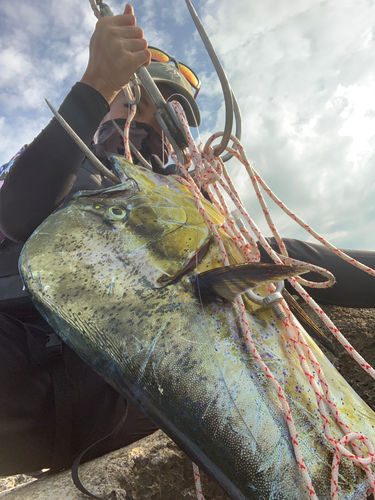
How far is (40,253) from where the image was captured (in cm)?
101

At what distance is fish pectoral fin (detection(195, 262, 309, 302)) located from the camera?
31.4 inches

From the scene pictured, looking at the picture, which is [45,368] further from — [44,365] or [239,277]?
[239,277]

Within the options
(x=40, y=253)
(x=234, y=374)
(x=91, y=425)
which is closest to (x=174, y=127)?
(x=40, y=253)

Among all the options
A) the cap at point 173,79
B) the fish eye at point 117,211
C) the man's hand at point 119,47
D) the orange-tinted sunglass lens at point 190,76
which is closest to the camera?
the fish eye at point 117,211

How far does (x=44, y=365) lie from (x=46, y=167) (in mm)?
971

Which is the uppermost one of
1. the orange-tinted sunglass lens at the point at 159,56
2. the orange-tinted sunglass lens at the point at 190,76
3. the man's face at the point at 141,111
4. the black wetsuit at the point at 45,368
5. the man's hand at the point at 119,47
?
the orange-tinted sunglass lens at the point at 190,76

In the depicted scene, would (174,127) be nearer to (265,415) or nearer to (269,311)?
(269,311)

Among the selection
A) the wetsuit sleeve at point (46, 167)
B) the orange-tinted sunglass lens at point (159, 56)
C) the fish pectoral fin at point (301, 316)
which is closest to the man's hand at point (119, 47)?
the wetsuit sleeve at point (46, 167)

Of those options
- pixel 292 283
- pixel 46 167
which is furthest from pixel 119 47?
pixel 292 283

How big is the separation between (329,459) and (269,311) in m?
0.43

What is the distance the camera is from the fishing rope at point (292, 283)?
0.73 meters

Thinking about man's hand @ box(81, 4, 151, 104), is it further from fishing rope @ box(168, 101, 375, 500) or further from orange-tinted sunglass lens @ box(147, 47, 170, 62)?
orange-tinted sunglass lens @ box(147, 47, 170, 62)

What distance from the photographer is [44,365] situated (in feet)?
4.49

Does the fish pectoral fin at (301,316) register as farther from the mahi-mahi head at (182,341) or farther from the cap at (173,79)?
the cap at (173,79)
